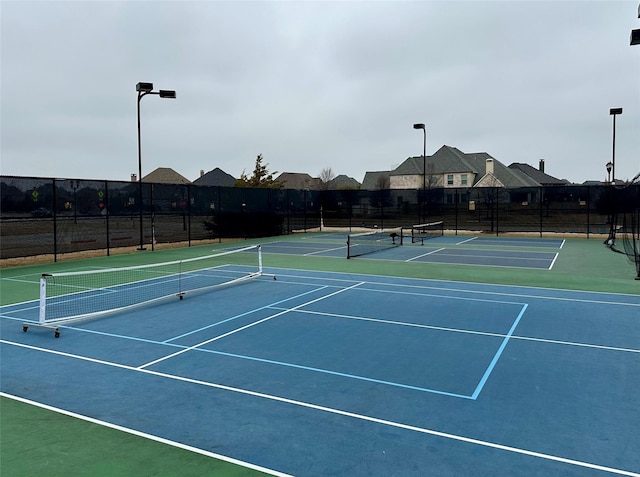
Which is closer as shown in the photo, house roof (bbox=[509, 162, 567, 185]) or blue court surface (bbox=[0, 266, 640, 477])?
blue court surface (bbox=[0, 266, 640, 477])

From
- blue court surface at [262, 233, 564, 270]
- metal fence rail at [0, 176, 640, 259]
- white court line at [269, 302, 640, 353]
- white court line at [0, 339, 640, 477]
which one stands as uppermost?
metal fence rail at [0, 176, 640, 259]

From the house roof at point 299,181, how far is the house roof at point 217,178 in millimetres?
9122

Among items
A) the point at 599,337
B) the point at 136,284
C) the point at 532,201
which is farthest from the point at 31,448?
the point at 532,201

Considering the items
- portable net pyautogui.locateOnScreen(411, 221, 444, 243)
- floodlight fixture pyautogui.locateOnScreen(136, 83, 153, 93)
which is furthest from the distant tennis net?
portable net pyautogui.locateOnScreen(411, 221, 444, 243)

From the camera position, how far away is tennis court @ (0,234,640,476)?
4.46 metres

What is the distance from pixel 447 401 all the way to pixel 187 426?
8.78 feet

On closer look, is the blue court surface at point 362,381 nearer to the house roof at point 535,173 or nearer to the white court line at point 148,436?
the white court line at point 148,436

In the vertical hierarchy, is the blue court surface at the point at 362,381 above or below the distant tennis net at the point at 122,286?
below

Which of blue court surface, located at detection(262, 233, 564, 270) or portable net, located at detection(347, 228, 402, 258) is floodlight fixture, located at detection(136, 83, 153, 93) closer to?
blue court surface, located at detection(262, 233, 564, 270)

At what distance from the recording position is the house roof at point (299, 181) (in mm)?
84062

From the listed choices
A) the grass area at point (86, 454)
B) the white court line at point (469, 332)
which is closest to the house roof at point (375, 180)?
the white court line at point (469, 332)

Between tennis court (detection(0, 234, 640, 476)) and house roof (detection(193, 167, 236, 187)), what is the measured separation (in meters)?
67.0

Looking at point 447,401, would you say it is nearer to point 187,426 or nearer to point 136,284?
point 187,426

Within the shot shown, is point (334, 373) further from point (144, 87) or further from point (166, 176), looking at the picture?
point (166, 176)
